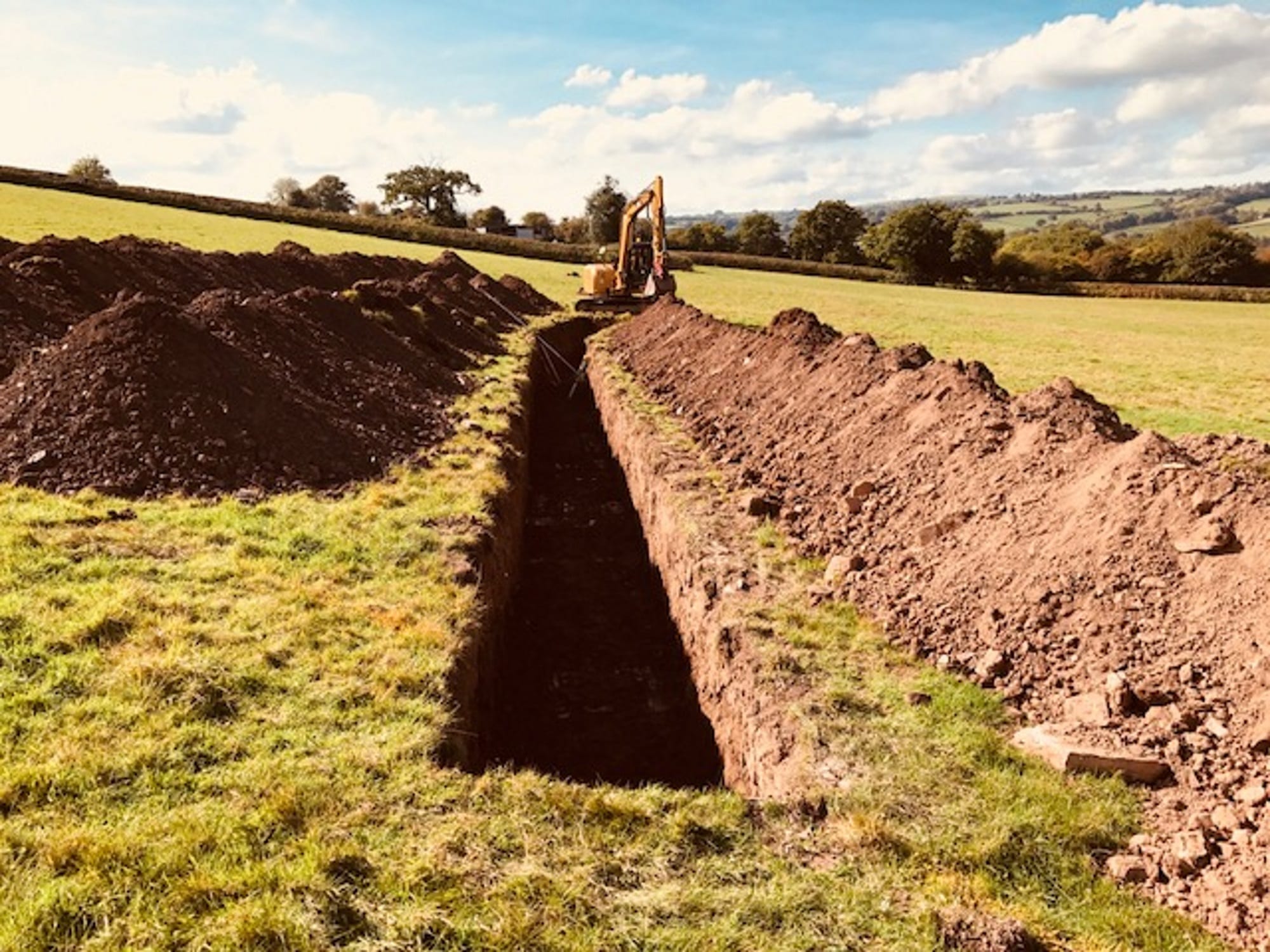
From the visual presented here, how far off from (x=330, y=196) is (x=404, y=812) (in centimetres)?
10190

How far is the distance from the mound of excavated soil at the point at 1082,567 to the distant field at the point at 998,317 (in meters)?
5.94

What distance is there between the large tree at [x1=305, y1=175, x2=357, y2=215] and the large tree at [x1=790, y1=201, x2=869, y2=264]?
51.4m

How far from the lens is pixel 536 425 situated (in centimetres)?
1822

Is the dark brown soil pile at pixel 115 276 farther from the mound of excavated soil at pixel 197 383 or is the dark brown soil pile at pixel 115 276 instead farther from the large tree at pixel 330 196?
the large tree at pixel 330 196

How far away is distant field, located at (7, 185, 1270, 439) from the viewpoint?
17406mm

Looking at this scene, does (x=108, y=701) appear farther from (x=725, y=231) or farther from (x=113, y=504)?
(x=725, y=231)

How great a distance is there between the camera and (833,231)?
→ 76562 millimetres

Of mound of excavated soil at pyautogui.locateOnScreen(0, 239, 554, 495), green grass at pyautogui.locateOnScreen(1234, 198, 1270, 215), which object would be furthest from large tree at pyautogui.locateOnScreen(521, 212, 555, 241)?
green grass at pyautogui.locateOnScreen(1234, 198, 1270, 215)

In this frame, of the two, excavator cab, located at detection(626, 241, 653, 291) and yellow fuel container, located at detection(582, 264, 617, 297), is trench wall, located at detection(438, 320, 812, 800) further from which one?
yellow fuel container, located at detection(582, 264, 617, 297)

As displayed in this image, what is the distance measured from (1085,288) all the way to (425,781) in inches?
2708

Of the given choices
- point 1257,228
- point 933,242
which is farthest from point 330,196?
point 1257,228

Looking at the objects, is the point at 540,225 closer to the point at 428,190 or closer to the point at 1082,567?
the point at 428,190

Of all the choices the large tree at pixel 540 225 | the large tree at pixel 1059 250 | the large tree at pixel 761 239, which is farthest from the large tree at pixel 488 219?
the large tree at pixel 1059 250

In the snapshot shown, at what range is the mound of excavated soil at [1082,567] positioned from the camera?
4.36m
